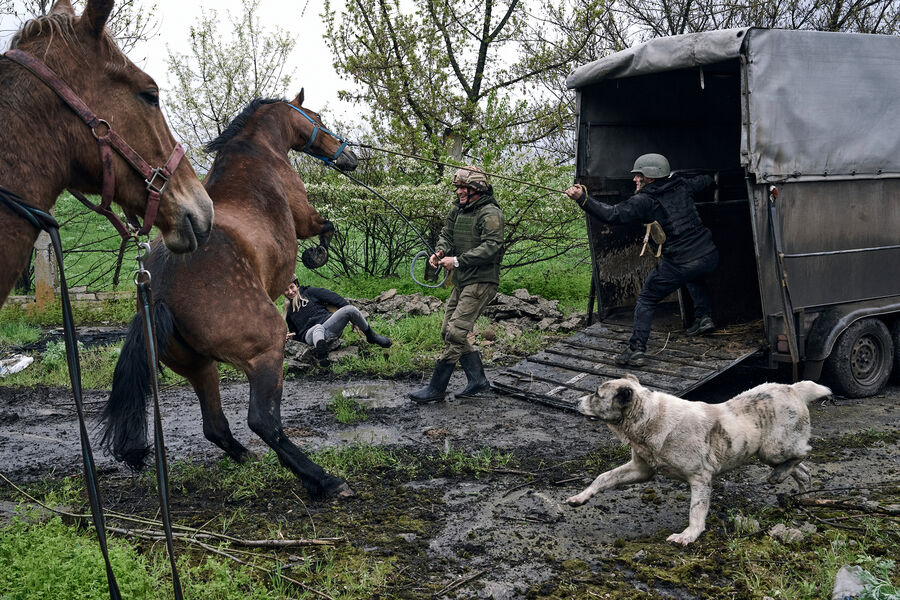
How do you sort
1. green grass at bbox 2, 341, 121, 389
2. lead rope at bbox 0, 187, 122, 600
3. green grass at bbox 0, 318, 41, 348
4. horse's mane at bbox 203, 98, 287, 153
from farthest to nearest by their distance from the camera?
green grass at bbox 0, 318, 41, 348
green grass at bbox 2, 341, 121, 389
horse's mane at bbox 203, 98, 287, 153
lead rope at bbox 0, 187, 122, 600

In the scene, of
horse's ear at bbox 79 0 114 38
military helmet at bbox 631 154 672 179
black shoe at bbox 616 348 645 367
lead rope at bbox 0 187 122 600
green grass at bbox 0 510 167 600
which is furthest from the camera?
military helmet at bbox 631 154 672 179

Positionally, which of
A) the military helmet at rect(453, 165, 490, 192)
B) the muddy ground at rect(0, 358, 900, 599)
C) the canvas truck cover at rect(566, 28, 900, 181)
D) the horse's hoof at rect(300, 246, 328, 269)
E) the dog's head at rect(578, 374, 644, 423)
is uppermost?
the canvas truck cover at rect(566, 28, 900, 181)

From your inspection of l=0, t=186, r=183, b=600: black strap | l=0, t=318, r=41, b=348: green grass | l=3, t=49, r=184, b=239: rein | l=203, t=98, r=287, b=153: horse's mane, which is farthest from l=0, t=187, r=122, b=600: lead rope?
l=0, t=318, r=41, b=348: green grass

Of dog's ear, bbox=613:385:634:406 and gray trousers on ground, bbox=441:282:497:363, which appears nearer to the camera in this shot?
dog's ear, bbox=613:385:634:406

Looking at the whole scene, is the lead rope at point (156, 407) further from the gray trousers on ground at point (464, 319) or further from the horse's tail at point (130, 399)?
the gray trousers on ground at point (464, 319)

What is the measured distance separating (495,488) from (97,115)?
3430 millimetres

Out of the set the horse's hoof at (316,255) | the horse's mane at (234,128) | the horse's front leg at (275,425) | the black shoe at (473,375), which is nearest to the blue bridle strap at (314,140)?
the horse's mane at (234,128)

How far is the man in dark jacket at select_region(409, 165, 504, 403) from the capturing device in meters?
7.50

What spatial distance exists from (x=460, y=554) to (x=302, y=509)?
117cm

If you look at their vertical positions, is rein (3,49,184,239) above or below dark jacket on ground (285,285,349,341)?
above

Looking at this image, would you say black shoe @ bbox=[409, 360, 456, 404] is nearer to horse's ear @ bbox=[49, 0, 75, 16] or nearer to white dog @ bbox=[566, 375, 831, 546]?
white dog @ bbox=[566, 375, 831, 546]

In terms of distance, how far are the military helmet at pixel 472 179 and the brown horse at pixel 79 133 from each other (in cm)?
452

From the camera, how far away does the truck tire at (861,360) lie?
7.03 meters

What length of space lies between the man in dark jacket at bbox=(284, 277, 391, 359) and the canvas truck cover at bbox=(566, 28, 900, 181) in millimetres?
3895
